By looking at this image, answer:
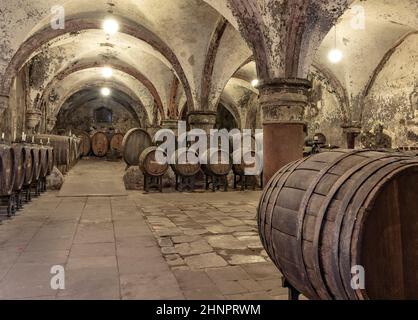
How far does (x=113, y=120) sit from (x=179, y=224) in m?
24.1

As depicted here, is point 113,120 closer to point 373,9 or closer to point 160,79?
point 160,79

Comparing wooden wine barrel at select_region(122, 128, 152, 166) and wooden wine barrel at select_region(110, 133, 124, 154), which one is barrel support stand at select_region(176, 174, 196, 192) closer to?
wooden wine barrel at select_region(122, 128, 152, 166)

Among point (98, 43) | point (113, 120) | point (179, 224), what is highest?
point (98, 43)

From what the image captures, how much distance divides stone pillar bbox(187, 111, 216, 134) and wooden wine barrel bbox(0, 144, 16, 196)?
5447 millimetres

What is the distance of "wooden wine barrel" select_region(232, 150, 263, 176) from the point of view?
33.1 ft

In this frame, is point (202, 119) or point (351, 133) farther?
point (351, 133)

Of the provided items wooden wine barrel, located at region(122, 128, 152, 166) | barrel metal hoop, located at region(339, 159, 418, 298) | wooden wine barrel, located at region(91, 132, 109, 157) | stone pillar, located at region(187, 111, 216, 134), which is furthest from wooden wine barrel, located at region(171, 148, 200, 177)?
wooden wine barrel, located at region(91, 132, 109, 157)

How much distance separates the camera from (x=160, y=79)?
49.6 ft

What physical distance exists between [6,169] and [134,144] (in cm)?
638

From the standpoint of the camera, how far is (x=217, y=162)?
31.5 feet

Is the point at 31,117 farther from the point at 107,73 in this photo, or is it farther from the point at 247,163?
the point at 247,163

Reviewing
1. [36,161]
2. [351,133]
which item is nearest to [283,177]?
[36,161]
